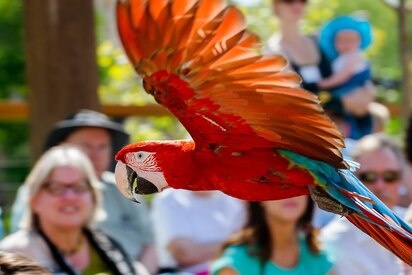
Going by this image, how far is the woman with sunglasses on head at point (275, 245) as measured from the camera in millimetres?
3375

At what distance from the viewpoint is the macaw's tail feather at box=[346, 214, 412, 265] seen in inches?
92.1

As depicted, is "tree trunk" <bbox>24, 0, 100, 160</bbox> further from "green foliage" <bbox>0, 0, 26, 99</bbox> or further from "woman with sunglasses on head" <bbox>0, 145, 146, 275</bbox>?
"green foliage" <bbox>0, 0, 26, 99</bbox>

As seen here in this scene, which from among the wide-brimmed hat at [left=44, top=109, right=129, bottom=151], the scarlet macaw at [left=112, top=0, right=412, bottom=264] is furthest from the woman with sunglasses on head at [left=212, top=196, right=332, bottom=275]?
the scarlet macaw at [left=112, top=0, right=412, bottom=264]

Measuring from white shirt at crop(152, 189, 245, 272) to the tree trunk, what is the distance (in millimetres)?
1079

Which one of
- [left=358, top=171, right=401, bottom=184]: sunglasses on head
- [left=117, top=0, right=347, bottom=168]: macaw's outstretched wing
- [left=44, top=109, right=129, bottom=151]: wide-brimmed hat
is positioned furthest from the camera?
[left=44, top=109, right=129, bottom=151]: wide-brimmed hat

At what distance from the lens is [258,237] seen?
346cm

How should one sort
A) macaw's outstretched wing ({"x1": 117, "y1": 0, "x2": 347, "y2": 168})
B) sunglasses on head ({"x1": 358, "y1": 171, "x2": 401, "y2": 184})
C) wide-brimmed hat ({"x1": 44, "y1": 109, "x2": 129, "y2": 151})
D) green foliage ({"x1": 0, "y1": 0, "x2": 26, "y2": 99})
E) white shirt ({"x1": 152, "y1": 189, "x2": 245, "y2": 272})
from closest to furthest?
macaw's outstretched wing ({"x1": 117, "y1": 0, "x2": 347, "y2": 168}), sunglasses on head ({"x1": 358, "y1": 171, "x2": 401, "y2": 184}), white shirt ({"x1": 152, "y1": 189, "x2": 245, "y2": 272}), wide-brimmed hat ({"x1": 44, "y1": 109, "x2": 129, "y2": 151}), green foliage ({"x1": 0, "y1": 0, "x2": 26, "y2": 99})

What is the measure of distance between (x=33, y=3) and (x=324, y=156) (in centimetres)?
278

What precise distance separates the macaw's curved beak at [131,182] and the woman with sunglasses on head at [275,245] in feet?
3.36

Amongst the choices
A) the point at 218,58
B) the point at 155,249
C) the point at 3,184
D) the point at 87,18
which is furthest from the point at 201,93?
the point at 3,184

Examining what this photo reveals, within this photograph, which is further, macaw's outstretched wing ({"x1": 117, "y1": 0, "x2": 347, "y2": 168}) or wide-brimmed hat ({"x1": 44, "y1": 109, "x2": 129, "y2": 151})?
wide-brimmed hat ({"x1": 44, "y1": 109, "x2": 129, "y2": 151})

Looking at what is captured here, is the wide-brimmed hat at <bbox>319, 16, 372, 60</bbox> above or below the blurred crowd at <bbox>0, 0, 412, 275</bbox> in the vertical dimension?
above

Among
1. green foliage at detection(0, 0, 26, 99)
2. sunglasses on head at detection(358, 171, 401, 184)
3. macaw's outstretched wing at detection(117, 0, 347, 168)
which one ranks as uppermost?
macaw's outstretched wing at detection(117, 0, 347, 168)

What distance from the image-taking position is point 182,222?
12.7 feet
